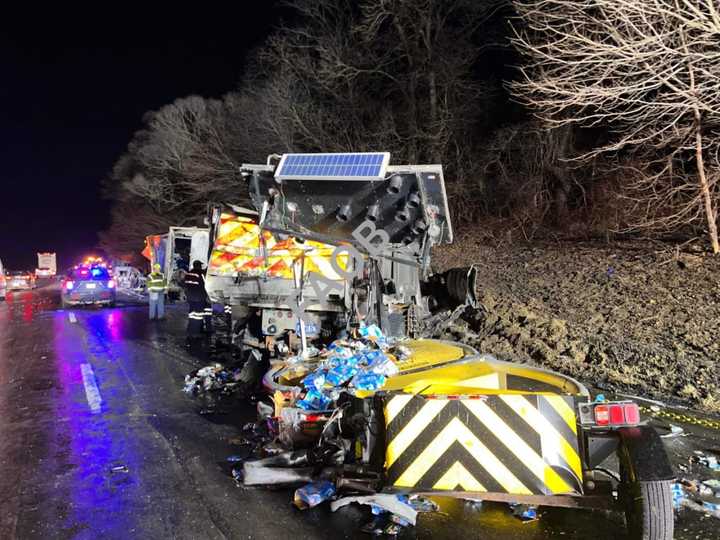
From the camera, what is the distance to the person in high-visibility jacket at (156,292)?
44.6ft

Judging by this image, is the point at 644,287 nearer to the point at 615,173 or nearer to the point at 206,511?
the point at 615,173

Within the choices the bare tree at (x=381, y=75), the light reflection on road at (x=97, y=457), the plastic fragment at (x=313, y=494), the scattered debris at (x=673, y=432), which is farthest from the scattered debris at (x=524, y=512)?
the bare tree at (x=381, y=75)

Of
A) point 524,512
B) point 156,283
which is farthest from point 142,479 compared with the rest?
point 156,283

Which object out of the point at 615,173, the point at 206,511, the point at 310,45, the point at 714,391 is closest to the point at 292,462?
the point at 206,511

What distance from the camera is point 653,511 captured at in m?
2.73

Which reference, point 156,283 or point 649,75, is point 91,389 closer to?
point 156,283

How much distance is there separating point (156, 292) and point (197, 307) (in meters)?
4.10

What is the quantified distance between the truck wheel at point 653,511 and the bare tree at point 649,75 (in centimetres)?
534

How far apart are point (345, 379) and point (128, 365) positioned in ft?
17.4

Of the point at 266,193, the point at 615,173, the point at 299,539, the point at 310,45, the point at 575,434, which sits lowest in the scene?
the point at 299,539

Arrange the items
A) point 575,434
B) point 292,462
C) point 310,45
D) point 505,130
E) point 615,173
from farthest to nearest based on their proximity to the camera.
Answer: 1. point 310,45
2. point 505,130
3. point 615,173
4. point 292,462
5. point 575,434

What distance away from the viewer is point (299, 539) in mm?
3176

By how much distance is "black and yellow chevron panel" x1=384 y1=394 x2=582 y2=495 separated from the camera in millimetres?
2977

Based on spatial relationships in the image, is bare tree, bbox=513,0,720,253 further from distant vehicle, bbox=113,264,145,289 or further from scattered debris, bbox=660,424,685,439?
distant vehicle, bbox=113,264,145,289
